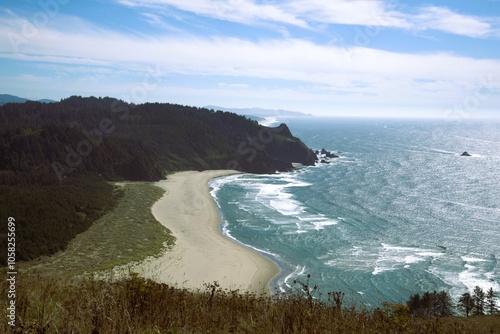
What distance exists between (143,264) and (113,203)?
86.9ft

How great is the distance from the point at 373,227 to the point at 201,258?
2750 centimetres

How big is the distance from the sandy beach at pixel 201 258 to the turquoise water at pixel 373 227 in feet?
7.14

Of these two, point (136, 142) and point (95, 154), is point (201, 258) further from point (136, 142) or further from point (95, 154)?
point (136, 142)

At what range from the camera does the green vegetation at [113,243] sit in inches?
1396

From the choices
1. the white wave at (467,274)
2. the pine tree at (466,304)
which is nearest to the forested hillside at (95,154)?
the pine tree at (466,304)

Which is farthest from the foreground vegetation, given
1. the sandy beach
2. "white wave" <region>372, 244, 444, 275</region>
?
"white wave" <region>372, 244, 444, 275</region>

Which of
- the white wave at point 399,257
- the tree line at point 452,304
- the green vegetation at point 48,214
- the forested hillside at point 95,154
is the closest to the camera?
the tree line at point 452,304

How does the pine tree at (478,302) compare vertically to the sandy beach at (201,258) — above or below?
above

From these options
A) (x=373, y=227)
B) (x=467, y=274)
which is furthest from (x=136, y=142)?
(x=467, y=274)

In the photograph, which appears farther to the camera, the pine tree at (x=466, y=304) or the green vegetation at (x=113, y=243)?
the green vegetation at (x=113, y=243)

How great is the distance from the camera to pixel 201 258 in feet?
137

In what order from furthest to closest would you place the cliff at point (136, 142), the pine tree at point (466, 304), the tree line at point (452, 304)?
the cliff at point (136, 142) < the pine tree at point (466, 304) < the tree line at point (452, 304)

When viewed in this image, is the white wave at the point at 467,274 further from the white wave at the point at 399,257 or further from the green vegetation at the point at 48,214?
the green vegetation at the point at 48,214

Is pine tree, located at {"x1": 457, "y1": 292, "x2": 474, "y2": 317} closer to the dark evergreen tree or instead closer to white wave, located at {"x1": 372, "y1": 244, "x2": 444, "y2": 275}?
the dark evergreen tree
